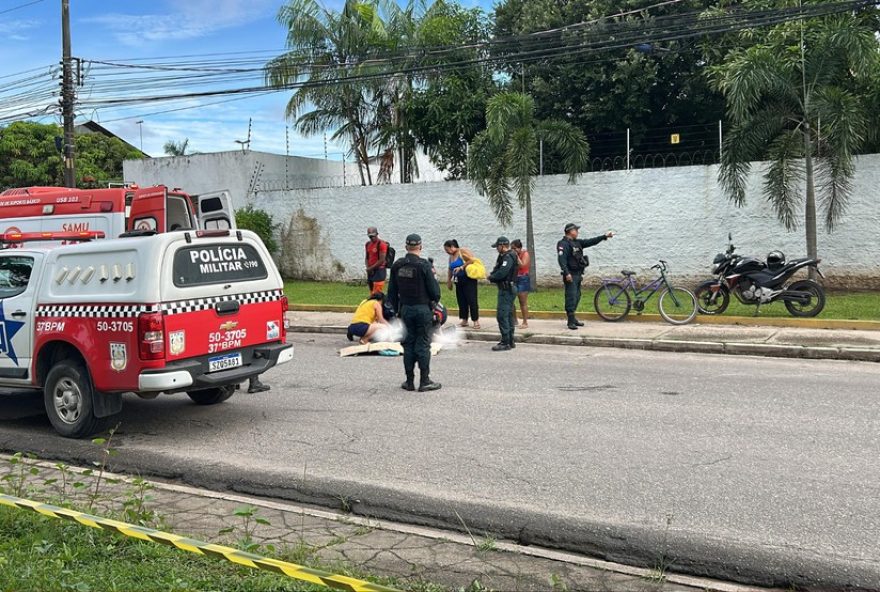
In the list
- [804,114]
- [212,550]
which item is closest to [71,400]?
[212,550]

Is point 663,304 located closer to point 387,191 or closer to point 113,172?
point 387,191

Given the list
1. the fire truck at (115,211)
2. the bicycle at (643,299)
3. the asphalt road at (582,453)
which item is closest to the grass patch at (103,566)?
the asphalt road at (582,453)

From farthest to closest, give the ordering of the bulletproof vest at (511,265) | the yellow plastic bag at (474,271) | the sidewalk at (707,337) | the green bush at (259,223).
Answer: the green bush at (259,223)
the yellow plastic bag at (474,271)
the bulletproof vest at (511,265)
the sidewalk at (707,337)

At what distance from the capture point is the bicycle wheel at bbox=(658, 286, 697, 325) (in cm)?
1391

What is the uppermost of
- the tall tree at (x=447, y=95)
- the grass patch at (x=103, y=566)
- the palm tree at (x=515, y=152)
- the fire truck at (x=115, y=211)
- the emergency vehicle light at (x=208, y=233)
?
the tall tree at (x=447, y=95)

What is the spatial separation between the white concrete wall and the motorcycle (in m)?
3.69

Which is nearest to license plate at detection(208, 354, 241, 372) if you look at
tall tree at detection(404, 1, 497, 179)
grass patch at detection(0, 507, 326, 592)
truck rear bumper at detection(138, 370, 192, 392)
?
truck rear bumper at detection(138, 370, 192, 392)

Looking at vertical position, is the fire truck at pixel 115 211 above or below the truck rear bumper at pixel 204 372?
above

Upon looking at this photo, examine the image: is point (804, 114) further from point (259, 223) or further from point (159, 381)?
point (259, 223)

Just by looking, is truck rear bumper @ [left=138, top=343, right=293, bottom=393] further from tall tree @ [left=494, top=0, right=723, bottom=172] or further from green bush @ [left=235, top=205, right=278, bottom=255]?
tall tree @ [left=494, top=0, right=723, bottom=172]

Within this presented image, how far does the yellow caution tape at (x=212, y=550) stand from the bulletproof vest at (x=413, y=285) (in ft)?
15.6

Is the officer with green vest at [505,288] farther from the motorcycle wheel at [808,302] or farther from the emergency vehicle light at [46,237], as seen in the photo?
the emergency vehicle light at [46,237]

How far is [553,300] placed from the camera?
57.7 feet

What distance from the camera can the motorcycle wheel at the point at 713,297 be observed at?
14.1m
